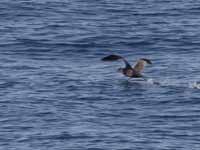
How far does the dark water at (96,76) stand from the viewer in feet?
133

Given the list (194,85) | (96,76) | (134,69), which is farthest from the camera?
(96,76)

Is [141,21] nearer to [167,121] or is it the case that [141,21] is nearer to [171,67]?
[171,67]

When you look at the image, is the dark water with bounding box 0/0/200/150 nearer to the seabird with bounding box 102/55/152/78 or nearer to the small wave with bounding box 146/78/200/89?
the small wave with bounding box 146/78/200/89

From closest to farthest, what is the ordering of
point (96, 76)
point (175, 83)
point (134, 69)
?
point (175, 83) → point (134, 69) → point (96, 76)

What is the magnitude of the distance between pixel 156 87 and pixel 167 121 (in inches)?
216

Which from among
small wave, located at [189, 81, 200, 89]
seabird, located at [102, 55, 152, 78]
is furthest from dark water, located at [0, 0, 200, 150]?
seabird, located at [102, 55, 152, 78]

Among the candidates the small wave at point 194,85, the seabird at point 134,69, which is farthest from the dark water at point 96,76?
the seabird at point 134,69

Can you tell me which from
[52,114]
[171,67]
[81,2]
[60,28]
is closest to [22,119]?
[52,114]

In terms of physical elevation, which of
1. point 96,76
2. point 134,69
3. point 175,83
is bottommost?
point 175,83

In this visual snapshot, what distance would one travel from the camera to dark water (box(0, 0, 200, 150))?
133 feet

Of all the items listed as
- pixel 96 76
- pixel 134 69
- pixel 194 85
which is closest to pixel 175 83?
pixel 194 85

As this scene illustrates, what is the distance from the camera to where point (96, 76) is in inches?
1938

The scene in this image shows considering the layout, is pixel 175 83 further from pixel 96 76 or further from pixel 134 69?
pixel 96 76

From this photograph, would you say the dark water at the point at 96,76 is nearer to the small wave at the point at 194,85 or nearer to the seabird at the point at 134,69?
the small wave at the point at 194,85
